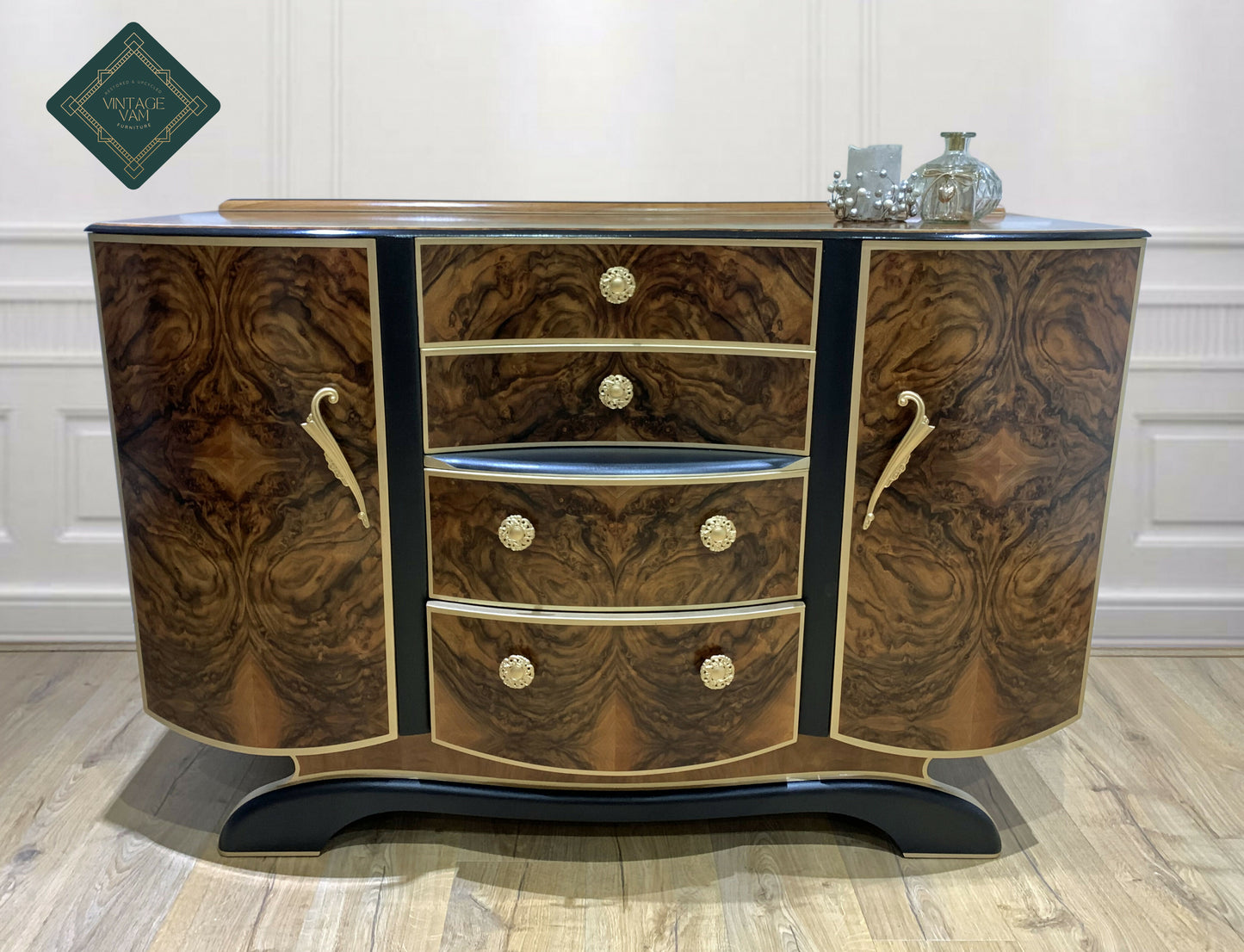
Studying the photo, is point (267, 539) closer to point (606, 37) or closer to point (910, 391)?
point (910, 391)

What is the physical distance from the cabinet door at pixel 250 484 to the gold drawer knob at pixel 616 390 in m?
0.30

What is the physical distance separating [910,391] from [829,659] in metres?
0.40

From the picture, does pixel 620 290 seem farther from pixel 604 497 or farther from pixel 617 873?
pixel 617 873

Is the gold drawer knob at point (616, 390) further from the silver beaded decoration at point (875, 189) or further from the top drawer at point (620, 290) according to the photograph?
the silver beaded decoration at point (875, 189)

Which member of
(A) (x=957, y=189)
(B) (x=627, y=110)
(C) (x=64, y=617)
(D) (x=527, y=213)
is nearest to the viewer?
(A) (x=957, y=189)

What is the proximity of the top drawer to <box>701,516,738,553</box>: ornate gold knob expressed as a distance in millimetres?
242

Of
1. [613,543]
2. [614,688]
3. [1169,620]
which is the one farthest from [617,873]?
[1169,620]

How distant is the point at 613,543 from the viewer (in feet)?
4.85

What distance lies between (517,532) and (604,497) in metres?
0.13

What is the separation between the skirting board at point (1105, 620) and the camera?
7.62 feet

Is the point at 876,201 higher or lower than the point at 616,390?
higher

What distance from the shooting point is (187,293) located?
4.65 feet

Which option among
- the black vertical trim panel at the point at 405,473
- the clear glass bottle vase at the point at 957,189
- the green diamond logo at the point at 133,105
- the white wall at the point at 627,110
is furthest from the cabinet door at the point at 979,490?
the green diamond logo at the point at 133,105

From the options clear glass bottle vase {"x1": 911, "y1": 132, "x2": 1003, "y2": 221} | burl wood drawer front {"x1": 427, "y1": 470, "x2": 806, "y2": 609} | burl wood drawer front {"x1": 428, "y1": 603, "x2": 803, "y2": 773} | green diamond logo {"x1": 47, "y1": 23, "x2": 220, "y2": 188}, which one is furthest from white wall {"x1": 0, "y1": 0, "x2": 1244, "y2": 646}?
burl wood drawer front {"x1": 428, "y1": 603, "x2": 803, "y2": 773}
